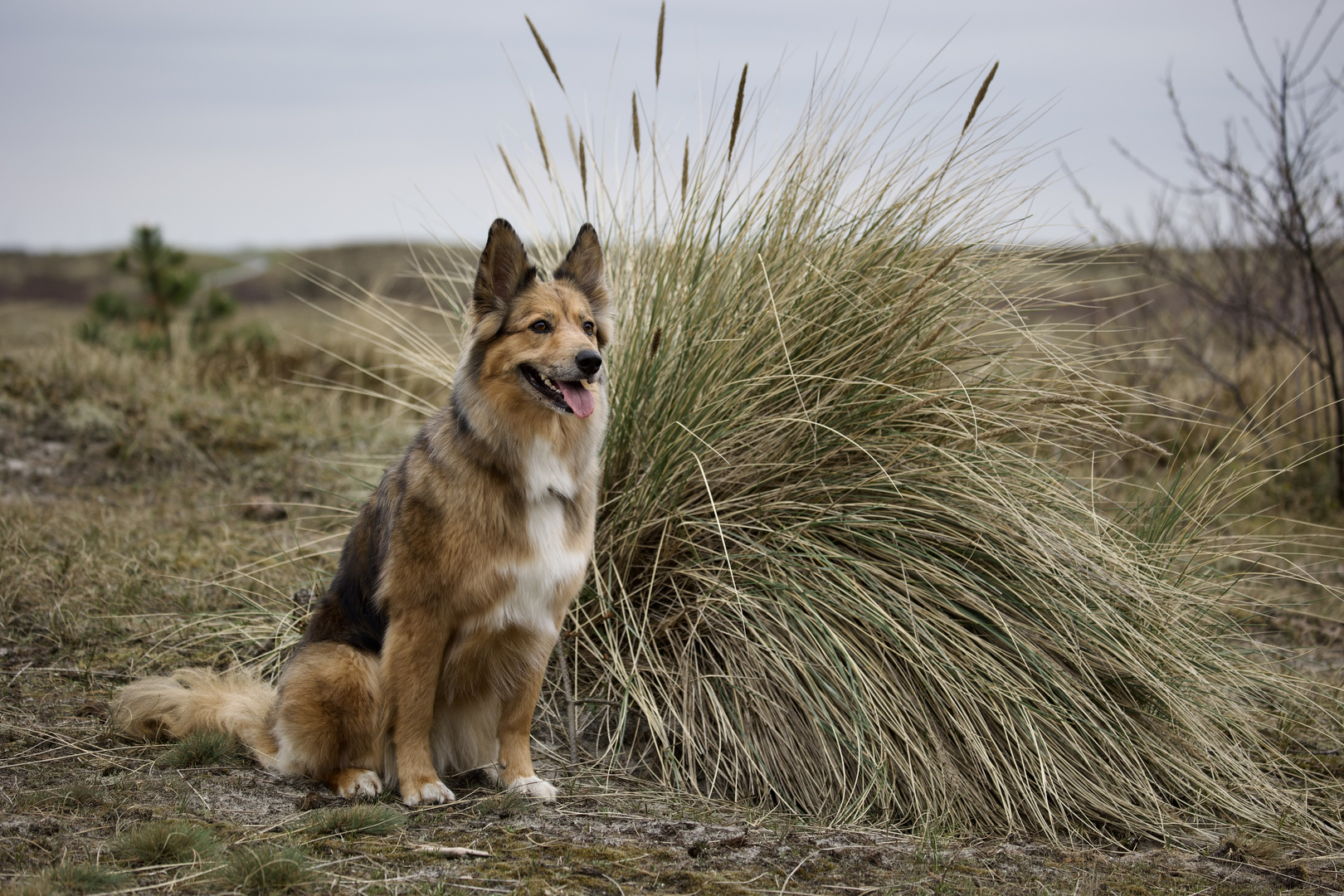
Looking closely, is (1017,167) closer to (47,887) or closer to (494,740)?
(494,740)

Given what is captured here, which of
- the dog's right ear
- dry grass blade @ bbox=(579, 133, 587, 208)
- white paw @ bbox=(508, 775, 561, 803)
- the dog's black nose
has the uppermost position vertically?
dry grass blade @ bbox=(579, 133, 587, 208)

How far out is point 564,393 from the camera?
2896 mm

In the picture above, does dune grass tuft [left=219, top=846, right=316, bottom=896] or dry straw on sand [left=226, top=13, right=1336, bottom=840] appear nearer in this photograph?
dune grass tuft [left=219, top=846, right=316, bottom=896]

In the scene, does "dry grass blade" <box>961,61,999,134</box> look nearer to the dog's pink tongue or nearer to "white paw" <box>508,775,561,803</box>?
the dog's pink tongue

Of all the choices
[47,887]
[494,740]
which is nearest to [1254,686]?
[494,740]

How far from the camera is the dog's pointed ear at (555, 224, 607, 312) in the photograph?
10.6 feet

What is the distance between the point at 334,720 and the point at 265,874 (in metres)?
0.73

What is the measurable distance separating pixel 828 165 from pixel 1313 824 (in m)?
2.94

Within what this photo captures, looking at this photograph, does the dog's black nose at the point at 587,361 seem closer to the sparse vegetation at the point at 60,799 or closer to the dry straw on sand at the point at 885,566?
the dry straw on sand at the point at 885,566

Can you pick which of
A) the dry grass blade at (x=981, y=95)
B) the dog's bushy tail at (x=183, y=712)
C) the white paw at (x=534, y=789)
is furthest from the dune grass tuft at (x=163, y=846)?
the dry grass blade at (x=981, y=95)

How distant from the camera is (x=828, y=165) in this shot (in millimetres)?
3949

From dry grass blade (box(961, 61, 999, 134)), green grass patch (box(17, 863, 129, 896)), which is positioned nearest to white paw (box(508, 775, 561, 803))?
green grass patch (box(17, 863, 129, 896))


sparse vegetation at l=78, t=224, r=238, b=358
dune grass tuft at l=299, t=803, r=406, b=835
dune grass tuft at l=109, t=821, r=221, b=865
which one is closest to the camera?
dune grass tuft at l=109, t=821, r=221, b=865

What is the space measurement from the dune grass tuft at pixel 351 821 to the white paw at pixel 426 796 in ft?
0.68
